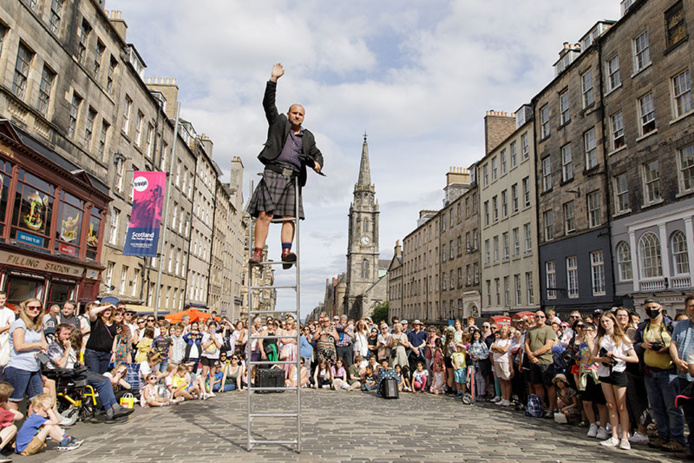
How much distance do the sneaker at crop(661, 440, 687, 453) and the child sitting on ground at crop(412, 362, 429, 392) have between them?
7985mm

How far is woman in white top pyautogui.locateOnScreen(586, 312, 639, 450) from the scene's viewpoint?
25.0 feet

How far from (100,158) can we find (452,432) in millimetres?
20968

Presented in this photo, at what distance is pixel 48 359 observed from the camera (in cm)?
794

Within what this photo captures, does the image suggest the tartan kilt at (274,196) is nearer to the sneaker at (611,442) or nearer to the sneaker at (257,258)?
the sneaker at (257,258)

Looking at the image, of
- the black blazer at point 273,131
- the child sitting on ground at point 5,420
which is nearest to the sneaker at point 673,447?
the black blazer at point 273,131

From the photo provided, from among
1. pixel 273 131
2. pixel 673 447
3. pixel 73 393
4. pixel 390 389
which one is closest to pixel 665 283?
pixel 390 389

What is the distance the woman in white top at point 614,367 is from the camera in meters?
7.63

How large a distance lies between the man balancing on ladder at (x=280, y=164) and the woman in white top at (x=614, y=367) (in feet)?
17.7

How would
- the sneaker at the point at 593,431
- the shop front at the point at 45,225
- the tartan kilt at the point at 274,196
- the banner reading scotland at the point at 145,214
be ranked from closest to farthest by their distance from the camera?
the tartan kilt at the point at 274,196 < the sneaker at the point at 593,431 < the shop front at the point at 45,225 < the banner reading scotland at the point at 145,214

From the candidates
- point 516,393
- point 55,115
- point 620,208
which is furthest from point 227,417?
point 620,208

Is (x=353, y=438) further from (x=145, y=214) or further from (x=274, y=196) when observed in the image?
(x=145, y=214)

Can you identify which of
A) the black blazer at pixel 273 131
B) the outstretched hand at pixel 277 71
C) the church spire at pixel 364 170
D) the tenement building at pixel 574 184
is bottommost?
the black blazer at pixel 273 131

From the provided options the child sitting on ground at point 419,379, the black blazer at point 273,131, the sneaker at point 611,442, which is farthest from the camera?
the child sitting on ground at point 419,379

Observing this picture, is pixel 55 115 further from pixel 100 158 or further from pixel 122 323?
pixel 122 323
